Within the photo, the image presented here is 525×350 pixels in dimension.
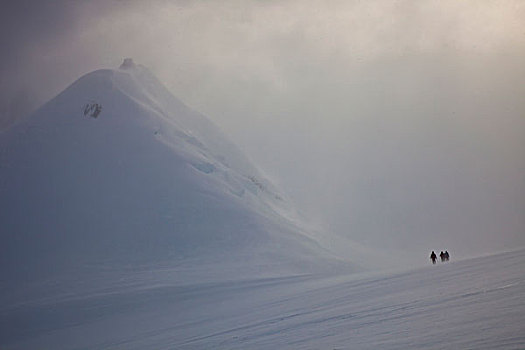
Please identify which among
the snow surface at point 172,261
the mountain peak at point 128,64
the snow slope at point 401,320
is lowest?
the snow slope at point 401,320

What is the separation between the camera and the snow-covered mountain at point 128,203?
290 feet

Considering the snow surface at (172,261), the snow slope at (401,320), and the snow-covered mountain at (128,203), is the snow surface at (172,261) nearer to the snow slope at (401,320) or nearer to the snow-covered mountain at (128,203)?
the snow slope at (401,320)

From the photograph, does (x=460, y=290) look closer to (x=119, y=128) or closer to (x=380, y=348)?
(x=380, y=348)

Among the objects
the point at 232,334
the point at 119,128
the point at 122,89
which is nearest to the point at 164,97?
the point at 122,89

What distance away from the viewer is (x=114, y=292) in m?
69.2

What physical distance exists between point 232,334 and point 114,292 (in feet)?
174

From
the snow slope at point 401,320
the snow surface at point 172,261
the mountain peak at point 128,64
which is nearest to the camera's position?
the snow slope at point 401,320

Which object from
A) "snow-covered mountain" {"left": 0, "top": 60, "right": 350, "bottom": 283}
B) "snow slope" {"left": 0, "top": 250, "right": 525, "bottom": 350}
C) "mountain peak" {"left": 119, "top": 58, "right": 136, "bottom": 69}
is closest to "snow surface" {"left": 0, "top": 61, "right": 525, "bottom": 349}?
"snow slope" {"left": 0, "top": 250, "right": 525, "bottom": 350}

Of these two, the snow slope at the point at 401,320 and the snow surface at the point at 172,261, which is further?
the snow surface at the point at 172,261

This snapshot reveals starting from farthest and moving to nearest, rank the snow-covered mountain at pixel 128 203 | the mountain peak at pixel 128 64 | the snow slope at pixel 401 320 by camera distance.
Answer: the mountain peak at pixel 128 64, the snow-covered mountain at pixel 128 203, the snow slope at pixel 401 320

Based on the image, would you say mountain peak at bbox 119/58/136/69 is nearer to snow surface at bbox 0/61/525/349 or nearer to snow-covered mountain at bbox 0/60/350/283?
snow surface at bbox 0/61/525/349

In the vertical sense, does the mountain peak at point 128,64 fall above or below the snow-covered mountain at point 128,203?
above

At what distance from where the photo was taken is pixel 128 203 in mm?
106562

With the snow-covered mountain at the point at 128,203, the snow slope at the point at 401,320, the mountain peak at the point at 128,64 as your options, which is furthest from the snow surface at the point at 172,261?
the mountain peak at the point at 128,64
